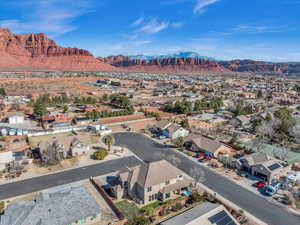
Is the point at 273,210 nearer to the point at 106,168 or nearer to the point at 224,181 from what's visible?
the point at 224,181

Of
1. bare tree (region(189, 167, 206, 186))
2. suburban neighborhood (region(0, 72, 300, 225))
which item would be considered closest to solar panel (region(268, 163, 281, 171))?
suburban neighborhood (region(0, 72, 300, 225))

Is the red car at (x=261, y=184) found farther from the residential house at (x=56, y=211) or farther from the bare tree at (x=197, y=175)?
the residential house at (x=56, y=211)

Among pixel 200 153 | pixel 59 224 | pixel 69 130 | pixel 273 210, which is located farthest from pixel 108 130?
pixel 273 210

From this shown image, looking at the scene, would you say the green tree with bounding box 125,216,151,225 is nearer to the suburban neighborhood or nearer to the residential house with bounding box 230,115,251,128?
the suburban neighborhood

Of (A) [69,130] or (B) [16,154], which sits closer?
(B) [16,154]

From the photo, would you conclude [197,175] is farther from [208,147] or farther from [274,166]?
[274,166]

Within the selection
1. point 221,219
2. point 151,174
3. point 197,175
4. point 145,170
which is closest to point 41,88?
point 145,170
